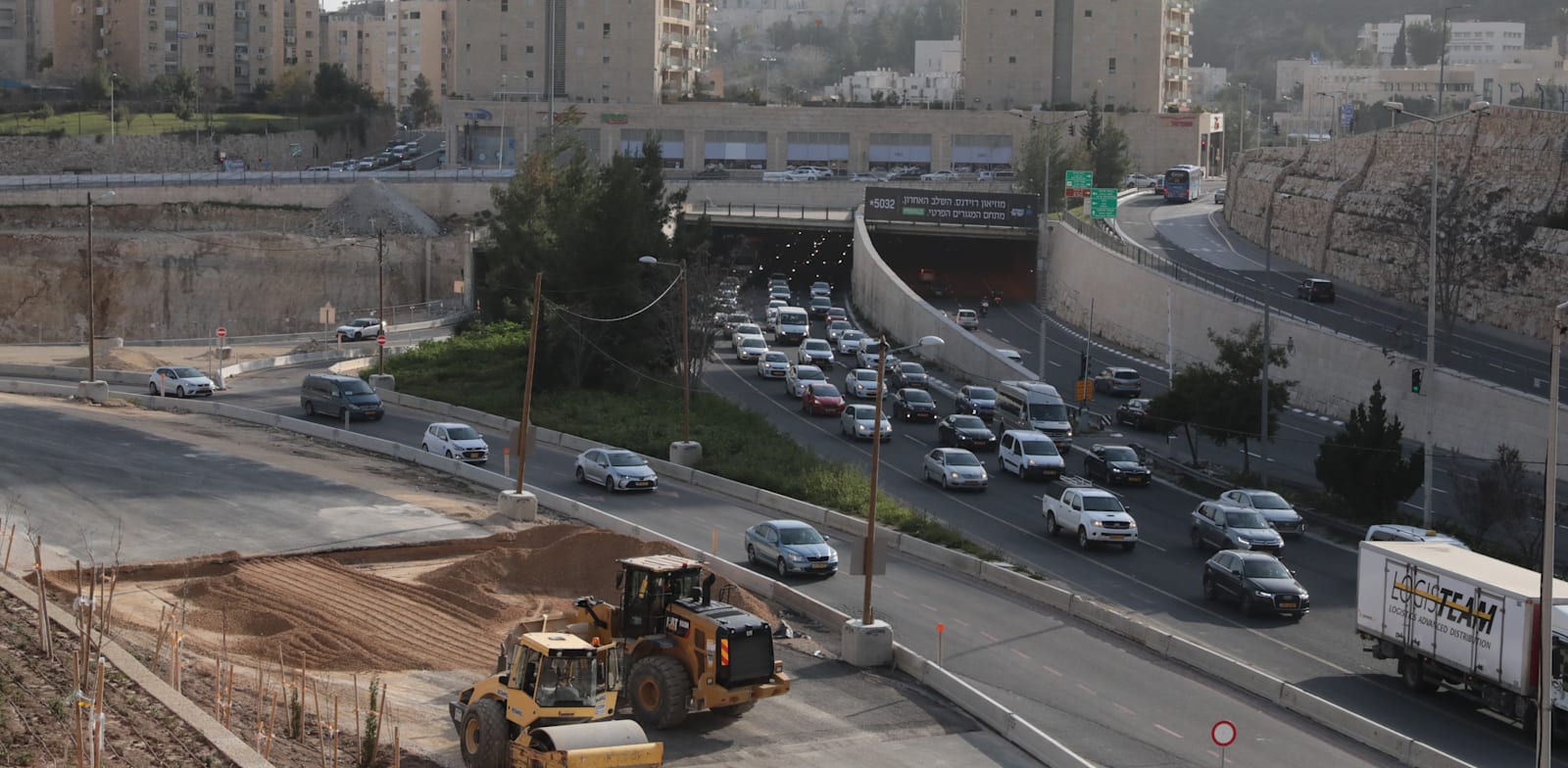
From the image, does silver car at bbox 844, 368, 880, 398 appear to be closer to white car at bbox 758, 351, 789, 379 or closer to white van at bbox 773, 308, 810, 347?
white car at bbox 758, 351, 789, 379

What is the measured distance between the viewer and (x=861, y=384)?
59.2 m

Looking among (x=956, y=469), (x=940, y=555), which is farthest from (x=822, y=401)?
(x=940, y=555)

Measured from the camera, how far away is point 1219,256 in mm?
82125

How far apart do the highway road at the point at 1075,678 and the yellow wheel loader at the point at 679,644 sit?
5114 mm

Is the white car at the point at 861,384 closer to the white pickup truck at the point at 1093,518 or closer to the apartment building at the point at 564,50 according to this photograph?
the white pickup truck at the point at 1093,518

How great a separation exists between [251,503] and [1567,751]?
89.8 feet

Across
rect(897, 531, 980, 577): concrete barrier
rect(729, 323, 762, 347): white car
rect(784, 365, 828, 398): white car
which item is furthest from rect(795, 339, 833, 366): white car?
rect(897, 531, 980, 577): concrete barrier

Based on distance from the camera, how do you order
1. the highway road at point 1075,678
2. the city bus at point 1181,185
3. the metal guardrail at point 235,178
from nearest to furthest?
1. the highway road at point 1075,678
2. the metal guardrail at point 235,178
3. the city bus at point 1181,185

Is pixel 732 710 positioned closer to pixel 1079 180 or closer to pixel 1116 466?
pixel 1116 466

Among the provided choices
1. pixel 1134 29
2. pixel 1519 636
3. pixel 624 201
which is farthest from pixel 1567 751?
pixel 1134 29

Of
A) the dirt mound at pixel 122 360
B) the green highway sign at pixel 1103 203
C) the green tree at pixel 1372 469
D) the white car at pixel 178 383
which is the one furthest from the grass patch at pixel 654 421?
the green highway sign at pixel 1103 203

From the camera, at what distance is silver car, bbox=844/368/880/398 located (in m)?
58.9

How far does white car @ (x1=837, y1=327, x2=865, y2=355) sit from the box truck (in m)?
44.7

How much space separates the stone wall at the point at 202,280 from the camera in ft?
293
